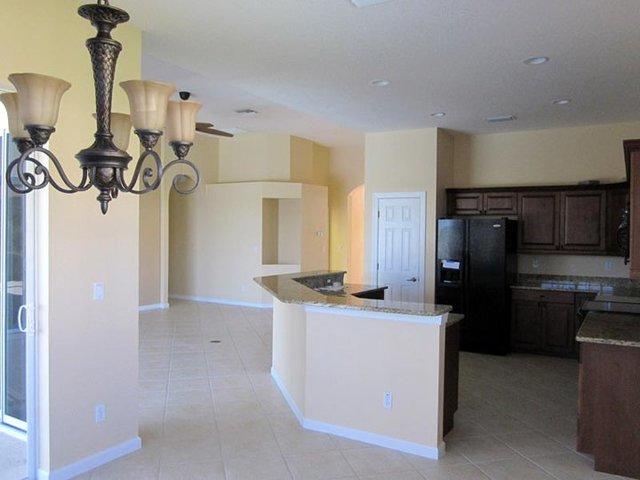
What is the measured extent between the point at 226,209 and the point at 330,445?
6.73 metres

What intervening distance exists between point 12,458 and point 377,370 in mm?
2485

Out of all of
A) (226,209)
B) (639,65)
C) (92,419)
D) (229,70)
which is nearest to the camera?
Result: (92,419)

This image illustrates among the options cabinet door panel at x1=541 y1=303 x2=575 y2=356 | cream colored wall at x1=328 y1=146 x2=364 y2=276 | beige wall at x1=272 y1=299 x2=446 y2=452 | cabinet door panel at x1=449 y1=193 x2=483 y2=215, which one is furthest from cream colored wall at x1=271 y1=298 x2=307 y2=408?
cream colored wall at x1=328 y1=146 x2=364 y2=276

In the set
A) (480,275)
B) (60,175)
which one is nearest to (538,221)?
(480,275)

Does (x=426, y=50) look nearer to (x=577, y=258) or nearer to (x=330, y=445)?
(x=330, y=445)

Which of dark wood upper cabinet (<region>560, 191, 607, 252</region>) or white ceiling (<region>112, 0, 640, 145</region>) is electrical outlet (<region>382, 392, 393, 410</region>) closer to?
white ceiling (<region>112, 0, 640, 145</region>)

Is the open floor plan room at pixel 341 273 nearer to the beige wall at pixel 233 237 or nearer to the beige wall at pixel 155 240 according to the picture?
the beige wall at pixel 155 240

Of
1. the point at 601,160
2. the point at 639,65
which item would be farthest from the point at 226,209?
the point at 639,65

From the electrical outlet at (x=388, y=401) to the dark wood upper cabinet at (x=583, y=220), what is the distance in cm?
383

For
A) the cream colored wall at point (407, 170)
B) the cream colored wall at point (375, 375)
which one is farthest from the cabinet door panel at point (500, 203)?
the cream colored wall at point (375, 375)

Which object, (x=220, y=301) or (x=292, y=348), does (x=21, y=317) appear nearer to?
(x=292, y=348)

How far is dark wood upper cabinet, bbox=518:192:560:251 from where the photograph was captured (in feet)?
20.8

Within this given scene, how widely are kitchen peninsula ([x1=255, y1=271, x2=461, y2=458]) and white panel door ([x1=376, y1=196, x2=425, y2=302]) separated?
296cm

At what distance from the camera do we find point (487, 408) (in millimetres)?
4457
